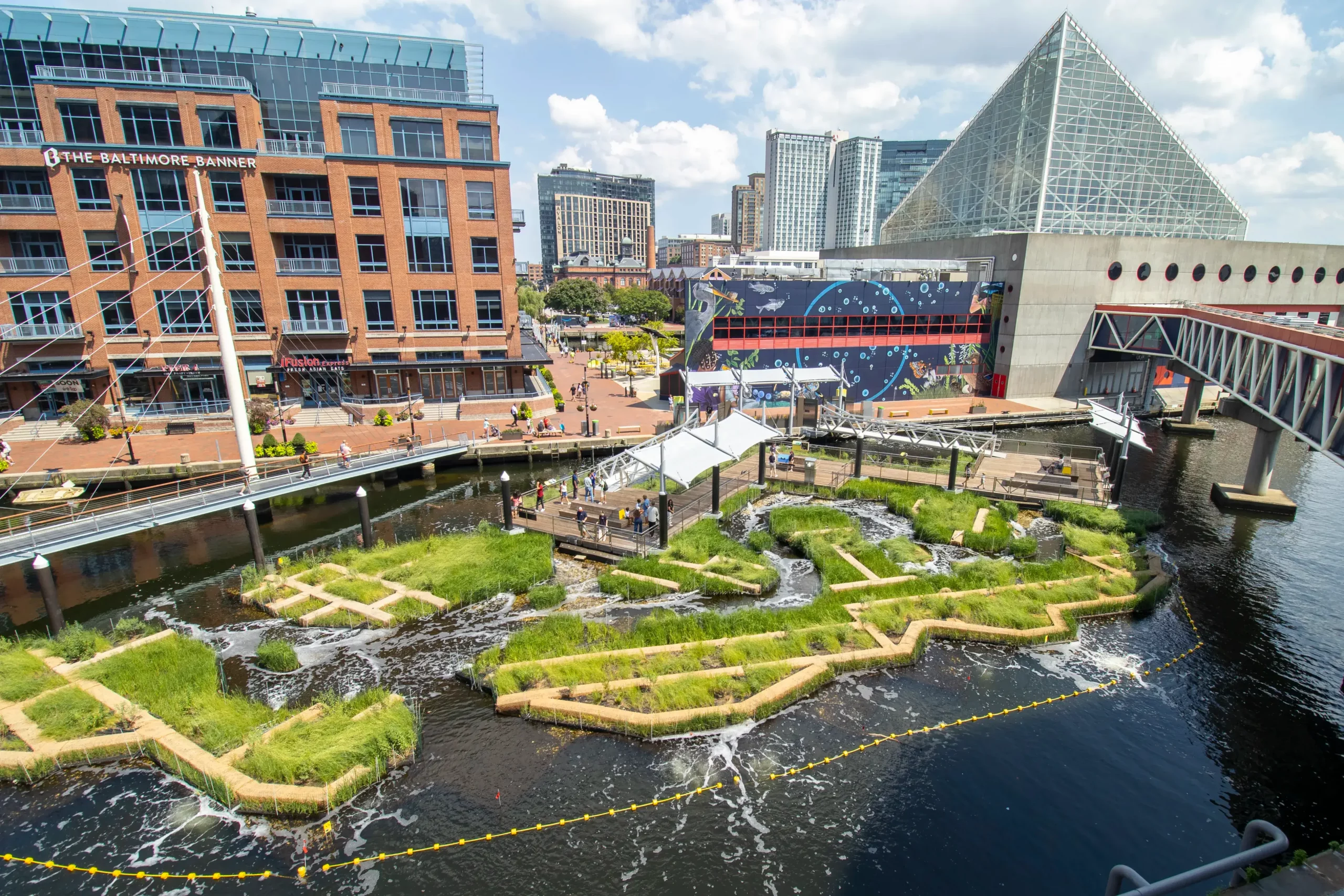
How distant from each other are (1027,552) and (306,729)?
23652mm

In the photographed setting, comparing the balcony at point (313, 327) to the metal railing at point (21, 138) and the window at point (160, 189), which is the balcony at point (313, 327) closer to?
the window at point (160, 189)

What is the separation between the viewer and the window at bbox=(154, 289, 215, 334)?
42.9m

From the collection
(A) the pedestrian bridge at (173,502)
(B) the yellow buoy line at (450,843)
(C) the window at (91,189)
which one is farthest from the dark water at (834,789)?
(C) the window at (91,189)

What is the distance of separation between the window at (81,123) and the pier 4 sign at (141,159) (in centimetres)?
105

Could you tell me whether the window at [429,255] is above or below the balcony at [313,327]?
above

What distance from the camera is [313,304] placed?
Result: 45.3 meters

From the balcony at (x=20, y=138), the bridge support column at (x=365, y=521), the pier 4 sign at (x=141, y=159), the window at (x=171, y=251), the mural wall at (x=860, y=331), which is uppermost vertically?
the balcony at (x=20, y=138)

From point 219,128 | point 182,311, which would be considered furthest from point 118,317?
point 219,128

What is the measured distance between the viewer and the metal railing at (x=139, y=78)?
3962 centimetres

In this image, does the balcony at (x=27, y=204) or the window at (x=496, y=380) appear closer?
the balcony at (x=27, y=204)

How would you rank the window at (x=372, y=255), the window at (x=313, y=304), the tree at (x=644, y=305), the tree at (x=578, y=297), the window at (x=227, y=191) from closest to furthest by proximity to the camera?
the window at (x=227, y=191)
the window at (x=313, y=304)
the window at (x=372, y=255)
the tree at (x=644, y=305)
the tree at (x=578, y=297)

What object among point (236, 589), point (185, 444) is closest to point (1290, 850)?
point (236, 589)

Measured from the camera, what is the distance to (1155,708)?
54.5 feet

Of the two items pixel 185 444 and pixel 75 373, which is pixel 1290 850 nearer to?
pixel 185 444
